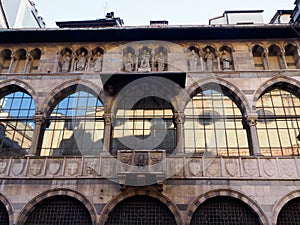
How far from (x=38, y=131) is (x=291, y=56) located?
41.4 ft

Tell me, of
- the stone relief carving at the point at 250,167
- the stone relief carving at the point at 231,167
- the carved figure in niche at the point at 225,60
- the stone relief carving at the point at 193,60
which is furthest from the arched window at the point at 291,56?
the stone relief carving at the point at 231,167

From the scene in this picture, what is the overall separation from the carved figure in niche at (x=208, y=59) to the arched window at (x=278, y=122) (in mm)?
2799

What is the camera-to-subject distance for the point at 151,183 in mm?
10945

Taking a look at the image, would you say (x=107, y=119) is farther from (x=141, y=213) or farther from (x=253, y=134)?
(x=253, y=134)

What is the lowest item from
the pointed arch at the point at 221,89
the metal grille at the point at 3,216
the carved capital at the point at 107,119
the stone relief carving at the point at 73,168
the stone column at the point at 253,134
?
the metal grille at the point at 3,216

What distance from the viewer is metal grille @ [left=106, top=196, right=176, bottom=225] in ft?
35.8

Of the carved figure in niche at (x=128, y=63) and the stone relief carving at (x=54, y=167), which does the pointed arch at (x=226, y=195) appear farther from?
the carved figure in niche at (x=128, y=63)

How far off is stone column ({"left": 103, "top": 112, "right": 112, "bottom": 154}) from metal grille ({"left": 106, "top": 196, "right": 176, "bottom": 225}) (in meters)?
2.35

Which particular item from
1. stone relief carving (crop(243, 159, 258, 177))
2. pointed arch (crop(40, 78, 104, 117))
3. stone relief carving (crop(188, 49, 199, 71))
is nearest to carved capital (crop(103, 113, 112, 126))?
pointed arch (crop(40, 78, 104, 117))

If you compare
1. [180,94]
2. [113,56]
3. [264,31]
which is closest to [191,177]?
[180,94]

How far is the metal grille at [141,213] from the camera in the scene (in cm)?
1091

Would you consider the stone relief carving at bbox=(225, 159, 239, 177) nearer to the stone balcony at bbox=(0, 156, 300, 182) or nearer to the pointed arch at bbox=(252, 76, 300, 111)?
the stone balcony at bbox=(0, 156, 300, 182)

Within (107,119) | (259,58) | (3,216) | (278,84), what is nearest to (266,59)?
(259,58)

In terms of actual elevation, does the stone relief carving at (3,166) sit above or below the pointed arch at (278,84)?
below
